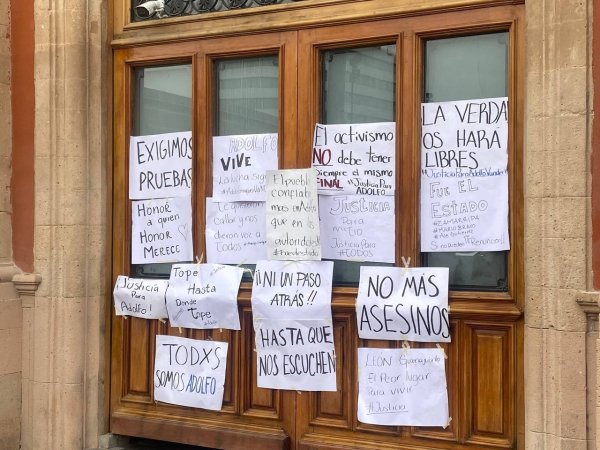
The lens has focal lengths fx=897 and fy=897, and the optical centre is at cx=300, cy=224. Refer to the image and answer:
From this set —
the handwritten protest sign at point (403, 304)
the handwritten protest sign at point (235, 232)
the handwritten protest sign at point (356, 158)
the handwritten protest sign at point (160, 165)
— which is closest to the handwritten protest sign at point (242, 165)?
the handwritten protest sign at point (235, 232)

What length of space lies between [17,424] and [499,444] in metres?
3.43

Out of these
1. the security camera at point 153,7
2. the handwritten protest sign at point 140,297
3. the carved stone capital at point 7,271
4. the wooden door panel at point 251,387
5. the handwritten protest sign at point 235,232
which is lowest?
the wooden door panel at point 251,387

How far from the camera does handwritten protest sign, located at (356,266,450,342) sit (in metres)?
5.12

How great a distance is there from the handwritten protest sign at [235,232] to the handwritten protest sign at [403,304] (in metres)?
0.76

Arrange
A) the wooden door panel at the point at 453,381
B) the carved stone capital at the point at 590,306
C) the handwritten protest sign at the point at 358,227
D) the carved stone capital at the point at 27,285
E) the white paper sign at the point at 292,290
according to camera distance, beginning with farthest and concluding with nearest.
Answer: the carved stone capital at the point at 27,285
the white paper sign at the point at 292,290
the handwritten protest sign at the point at 358,227
the wooden door panel at the point at 453,381
the carved stone capital at the point at 590,306

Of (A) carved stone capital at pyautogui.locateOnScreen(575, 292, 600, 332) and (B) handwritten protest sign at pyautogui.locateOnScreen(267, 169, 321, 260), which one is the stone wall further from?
(A) carved stone capital at pyautogui.locateOnScreen(575, 292, 600, 332)

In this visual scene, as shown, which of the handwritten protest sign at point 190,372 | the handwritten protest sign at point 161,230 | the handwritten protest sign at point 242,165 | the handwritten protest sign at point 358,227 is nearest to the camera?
the handwritten protest sign at point 358,227

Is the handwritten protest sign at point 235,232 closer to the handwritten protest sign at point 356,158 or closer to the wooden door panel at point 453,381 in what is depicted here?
the handwritten protest sign at point 356,158

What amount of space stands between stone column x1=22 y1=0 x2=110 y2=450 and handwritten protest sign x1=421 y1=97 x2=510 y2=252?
2382mm

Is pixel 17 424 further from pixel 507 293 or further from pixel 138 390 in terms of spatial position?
pixel 507 293

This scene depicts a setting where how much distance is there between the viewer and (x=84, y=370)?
245 inches

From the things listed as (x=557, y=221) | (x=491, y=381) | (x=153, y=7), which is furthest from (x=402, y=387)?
(x=153, y=7)

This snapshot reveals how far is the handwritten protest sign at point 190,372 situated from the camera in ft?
19.1

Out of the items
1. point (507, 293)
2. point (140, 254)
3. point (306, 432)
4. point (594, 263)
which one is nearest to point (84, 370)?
point (140, 254)
